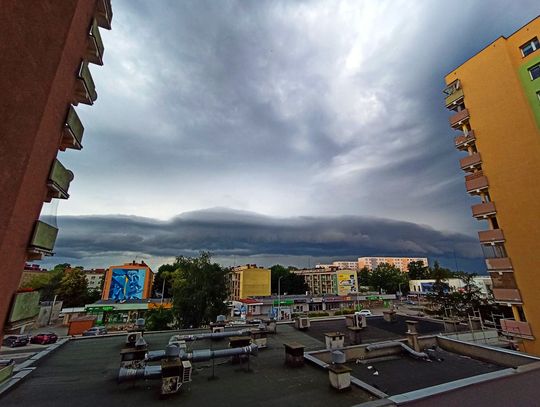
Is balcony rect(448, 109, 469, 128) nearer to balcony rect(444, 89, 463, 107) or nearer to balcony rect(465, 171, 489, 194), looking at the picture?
balcony rect(444, 89, 463, 107)

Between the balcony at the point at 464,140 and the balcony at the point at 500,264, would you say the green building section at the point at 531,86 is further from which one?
the balcony at the point at 500,264

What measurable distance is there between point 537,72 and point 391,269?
109 meters

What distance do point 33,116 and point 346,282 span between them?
330ft

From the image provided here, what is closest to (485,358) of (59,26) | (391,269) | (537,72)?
(59,26)

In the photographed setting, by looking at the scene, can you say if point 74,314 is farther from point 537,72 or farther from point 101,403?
point 537,72

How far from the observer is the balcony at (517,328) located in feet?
71.5

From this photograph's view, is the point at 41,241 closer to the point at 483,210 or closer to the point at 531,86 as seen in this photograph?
the point at 483,210

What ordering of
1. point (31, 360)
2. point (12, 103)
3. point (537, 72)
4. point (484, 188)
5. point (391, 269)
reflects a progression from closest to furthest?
point (12, 103), point (31, 360), point (537, 72), point (484, 188), point (391, 269)

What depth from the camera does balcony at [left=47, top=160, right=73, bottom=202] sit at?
25.6 ft

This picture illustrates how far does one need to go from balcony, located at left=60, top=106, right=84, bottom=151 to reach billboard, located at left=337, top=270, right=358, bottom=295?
3822 inches

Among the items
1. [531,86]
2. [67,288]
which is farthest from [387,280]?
[67,288]

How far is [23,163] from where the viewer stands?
6277 millimetres

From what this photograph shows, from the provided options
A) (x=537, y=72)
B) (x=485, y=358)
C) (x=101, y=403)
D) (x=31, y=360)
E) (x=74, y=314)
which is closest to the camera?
(x=101, y=403)

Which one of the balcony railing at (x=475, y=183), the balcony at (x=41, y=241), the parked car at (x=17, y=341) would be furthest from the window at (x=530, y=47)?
the parked car at (x=17, y=341)
